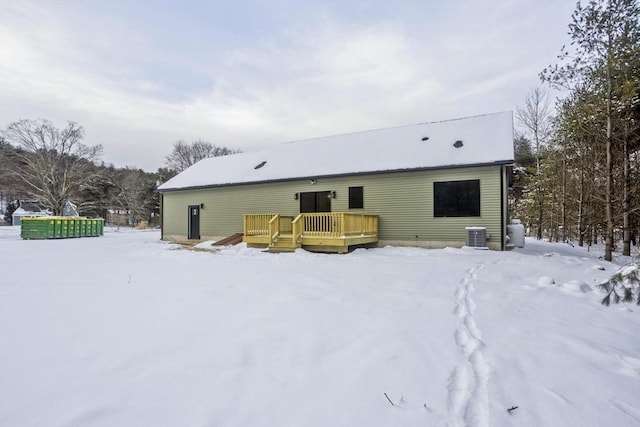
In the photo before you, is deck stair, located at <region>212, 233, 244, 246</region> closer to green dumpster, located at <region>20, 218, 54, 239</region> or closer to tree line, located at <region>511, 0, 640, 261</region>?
green dumpster, located at <region>20, 218, 54, 239</region>

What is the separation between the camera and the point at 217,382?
6.96 ft

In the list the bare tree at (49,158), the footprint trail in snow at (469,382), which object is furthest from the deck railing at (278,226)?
the bare tree at (49,158)

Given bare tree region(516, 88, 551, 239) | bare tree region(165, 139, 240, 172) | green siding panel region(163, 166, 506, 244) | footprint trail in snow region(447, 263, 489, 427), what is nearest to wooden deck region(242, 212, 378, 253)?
green siding panel region(163, 166, 506, 244)

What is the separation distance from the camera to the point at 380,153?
12.4m

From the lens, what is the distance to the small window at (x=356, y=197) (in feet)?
39.0

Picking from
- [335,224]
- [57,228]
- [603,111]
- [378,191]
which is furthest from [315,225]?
[57,228]

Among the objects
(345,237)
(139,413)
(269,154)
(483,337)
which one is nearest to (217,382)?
(139,413)

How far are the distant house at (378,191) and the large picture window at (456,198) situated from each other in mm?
30

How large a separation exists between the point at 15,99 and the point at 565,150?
3230cm

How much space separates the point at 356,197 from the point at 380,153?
205 cm

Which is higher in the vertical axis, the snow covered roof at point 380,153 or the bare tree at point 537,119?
the bare tree at point 537,119

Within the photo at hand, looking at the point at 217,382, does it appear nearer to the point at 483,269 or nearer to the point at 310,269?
the point at 310,269

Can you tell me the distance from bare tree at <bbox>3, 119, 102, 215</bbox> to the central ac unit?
1147 inches

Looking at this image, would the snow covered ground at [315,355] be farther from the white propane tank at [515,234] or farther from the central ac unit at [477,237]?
the white propane tank at [515,234]
